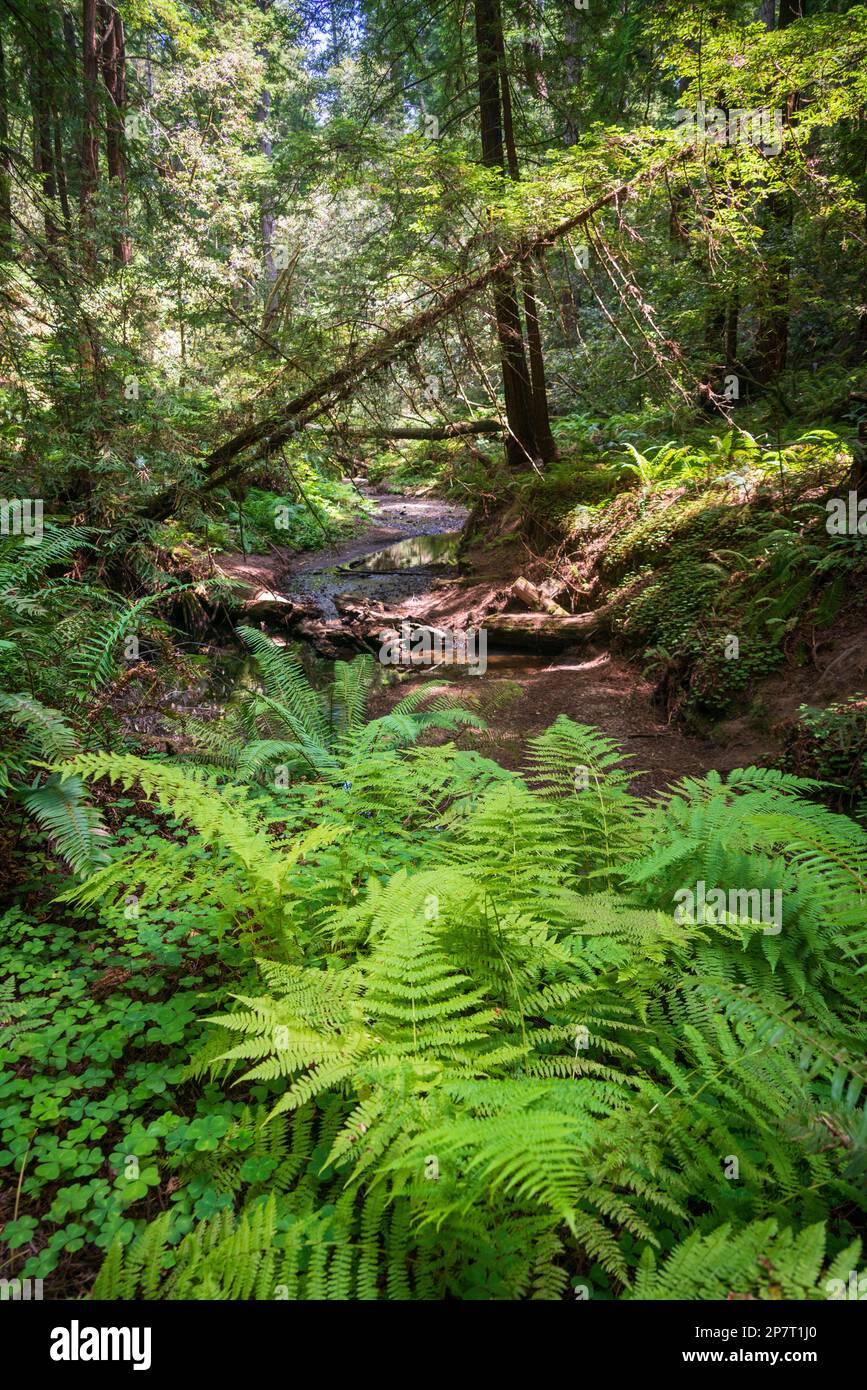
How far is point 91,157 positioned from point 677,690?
11615 millimetres

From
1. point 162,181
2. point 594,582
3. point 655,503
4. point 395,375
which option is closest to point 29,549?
point 395,375

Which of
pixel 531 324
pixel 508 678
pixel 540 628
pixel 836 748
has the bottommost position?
pixel 836 748

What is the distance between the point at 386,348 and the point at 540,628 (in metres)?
3.65

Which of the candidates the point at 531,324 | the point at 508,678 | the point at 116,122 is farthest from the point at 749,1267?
the point at 531,324

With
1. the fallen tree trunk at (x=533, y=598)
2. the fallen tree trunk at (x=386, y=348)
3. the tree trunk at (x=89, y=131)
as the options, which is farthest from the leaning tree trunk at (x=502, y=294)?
the tree trunk at (x=89, y=131)

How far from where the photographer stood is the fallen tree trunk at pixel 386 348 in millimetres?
6812

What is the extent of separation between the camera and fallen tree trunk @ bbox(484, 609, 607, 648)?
823 centimetres

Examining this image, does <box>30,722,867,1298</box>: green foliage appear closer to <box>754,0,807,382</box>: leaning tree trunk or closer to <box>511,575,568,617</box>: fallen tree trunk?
<box>511,575,568,617</box>: fallen tree trunk

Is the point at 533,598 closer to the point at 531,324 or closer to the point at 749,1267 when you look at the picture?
the point at 531,324

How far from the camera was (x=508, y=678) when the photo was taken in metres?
7.84

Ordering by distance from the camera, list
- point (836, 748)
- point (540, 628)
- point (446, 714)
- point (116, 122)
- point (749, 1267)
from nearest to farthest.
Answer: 1. point (749, 1267)
2. point (836, 748)
3. point (446, 714)
4. point (116, 122)
5. point (540, 628)

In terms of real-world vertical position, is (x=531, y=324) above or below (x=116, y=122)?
below

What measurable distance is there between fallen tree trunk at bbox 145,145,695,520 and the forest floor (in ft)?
9.98
